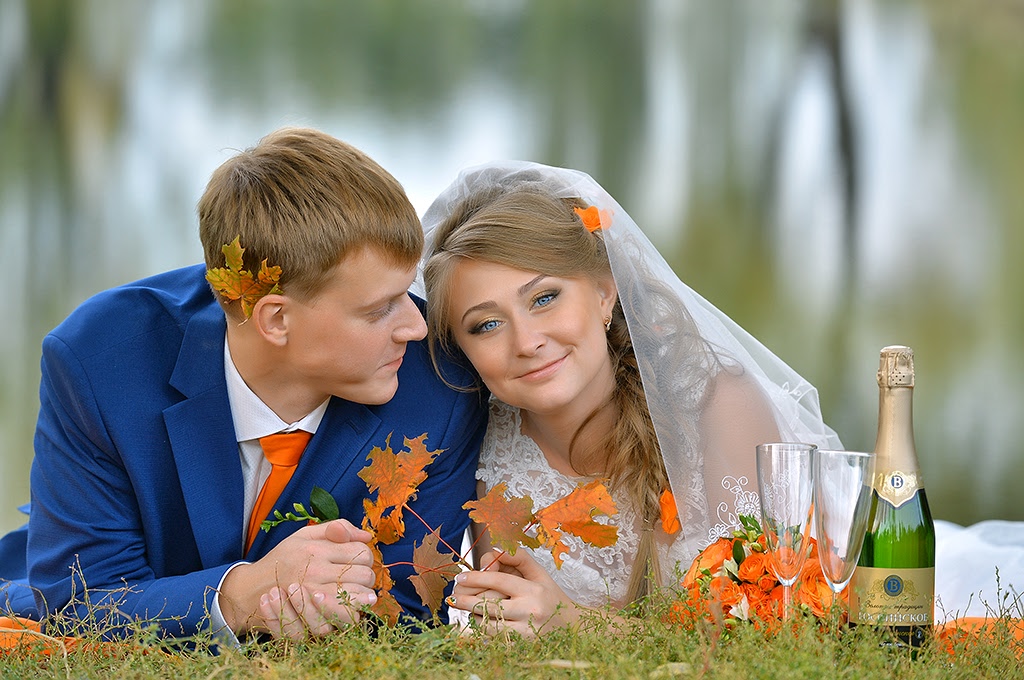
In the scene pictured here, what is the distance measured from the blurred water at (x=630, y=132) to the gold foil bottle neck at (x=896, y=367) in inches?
145

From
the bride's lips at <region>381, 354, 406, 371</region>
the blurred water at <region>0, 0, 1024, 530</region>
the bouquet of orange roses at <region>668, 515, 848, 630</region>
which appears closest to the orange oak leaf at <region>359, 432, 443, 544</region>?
the bouquet of orange roses at <region>668, 515, 848, 630</region>

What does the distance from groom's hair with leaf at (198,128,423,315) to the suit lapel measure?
19cm

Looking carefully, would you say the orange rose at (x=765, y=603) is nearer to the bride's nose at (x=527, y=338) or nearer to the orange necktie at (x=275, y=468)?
the bride's nose at (x=527, y=338)

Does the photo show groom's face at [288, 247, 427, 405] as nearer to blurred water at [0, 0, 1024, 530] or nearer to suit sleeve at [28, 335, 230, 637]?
suit sleeve at [28, 335, 230, 637]

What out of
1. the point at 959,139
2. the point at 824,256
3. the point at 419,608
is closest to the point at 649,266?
the point at 419,608

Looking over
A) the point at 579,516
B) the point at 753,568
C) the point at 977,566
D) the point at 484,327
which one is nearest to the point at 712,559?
the point at 753,568

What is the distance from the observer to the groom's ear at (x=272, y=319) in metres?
1.85

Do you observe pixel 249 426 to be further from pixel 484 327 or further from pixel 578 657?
pixel 578 657

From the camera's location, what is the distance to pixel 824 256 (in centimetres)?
496

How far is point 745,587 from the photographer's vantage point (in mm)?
1319

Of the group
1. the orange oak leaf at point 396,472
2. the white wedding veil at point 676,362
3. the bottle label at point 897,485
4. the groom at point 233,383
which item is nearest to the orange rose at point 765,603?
the bottle label at point 897,485

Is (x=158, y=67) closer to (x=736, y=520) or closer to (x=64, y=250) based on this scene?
(x=64, y=250)

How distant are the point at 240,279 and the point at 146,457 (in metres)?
0.36

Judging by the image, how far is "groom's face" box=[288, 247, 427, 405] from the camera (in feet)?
6.03
